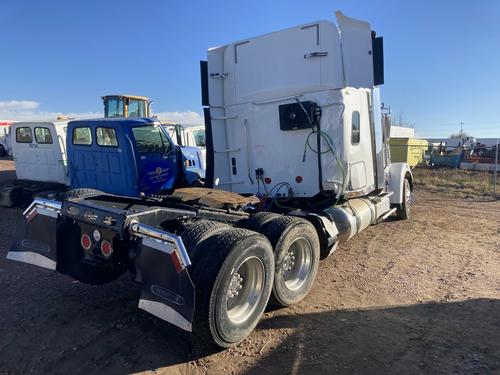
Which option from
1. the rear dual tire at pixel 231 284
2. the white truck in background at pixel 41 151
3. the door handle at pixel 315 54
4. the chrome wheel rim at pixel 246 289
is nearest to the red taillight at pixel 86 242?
the rear dual tire at pixel 231 284

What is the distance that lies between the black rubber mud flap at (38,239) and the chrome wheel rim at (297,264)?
8.54ft

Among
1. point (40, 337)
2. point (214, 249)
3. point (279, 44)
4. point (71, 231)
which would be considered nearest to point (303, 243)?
point (214, 249)

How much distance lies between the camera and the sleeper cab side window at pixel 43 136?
11891 mm

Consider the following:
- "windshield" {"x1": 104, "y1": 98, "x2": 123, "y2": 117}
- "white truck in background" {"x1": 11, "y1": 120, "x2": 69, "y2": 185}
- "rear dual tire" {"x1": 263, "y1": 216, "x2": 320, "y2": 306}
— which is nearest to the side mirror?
"rear dual tire" {"x1": 263, "y1": 216, "x2": 320, "y2": 306}

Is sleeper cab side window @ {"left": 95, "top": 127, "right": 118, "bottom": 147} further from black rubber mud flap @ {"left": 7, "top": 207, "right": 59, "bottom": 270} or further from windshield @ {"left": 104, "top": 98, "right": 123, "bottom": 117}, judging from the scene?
windshield @ {"left": 104, "top": 98, "right": 123, "bottom": 117}

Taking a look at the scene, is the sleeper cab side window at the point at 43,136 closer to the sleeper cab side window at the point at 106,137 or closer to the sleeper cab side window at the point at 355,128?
the sleeper cab side window at the point at 106,137

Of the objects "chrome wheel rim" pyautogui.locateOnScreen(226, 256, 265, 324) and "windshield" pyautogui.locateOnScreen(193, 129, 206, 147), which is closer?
"chrome wheel rim" pyautogui.locateOnScreen(226, 256, 265, 324)

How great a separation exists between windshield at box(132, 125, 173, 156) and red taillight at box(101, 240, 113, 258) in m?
5.06

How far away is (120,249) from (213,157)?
3.69 m

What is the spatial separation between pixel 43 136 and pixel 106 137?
4171mm

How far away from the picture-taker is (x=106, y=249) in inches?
158

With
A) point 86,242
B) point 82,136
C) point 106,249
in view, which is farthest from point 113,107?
point 106,249

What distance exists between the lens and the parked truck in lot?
3504mm

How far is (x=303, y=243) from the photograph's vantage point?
195 inches
